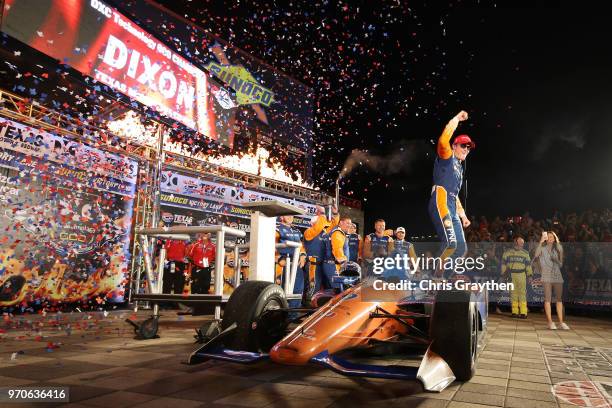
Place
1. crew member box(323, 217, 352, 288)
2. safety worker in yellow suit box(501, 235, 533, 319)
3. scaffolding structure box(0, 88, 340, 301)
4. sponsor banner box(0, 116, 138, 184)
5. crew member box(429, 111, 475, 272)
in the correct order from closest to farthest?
crew member box(429, 111, 475, 272), crew member box(323, 217, 352, 288), sponsor banner box(0, 116, 138, 184), scaffolding structure box(0, 88, 340, 301), safety worker in yellow suit box(501, 235, 533, 319)

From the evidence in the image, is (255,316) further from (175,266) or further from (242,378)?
(175,266)

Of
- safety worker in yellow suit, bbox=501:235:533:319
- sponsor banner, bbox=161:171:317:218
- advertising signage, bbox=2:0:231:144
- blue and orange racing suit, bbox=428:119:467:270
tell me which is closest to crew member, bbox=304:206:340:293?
sponsor banner, bbox=161:171:317:218

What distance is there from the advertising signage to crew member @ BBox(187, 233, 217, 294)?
12.1 ft

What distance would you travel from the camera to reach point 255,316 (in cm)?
371

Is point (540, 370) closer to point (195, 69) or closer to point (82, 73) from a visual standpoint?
point (82, 73)

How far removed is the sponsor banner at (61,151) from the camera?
→ 8.16 m

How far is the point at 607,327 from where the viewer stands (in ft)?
28.6

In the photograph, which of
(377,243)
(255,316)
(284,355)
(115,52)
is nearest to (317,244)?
(377,243)

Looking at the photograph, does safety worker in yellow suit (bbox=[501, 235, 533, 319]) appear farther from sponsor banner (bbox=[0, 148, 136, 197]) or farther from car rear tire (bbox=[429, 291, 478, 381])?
sponsor banner (bbox=[0, 148, 136, 197])

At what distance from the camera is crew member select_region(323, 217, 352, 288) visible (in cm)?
802

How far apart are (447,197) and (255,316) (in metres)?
2.96

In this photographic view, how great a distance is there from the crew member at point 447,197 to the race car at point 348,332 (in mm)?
1292

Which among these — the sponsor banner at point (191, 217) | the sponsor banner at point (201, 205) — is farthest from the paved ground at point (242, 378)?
the sponsor banner at point (201, 205)

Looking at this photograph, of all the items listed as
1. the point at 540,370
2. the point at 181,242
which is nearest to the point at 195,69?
the point at 181,242
